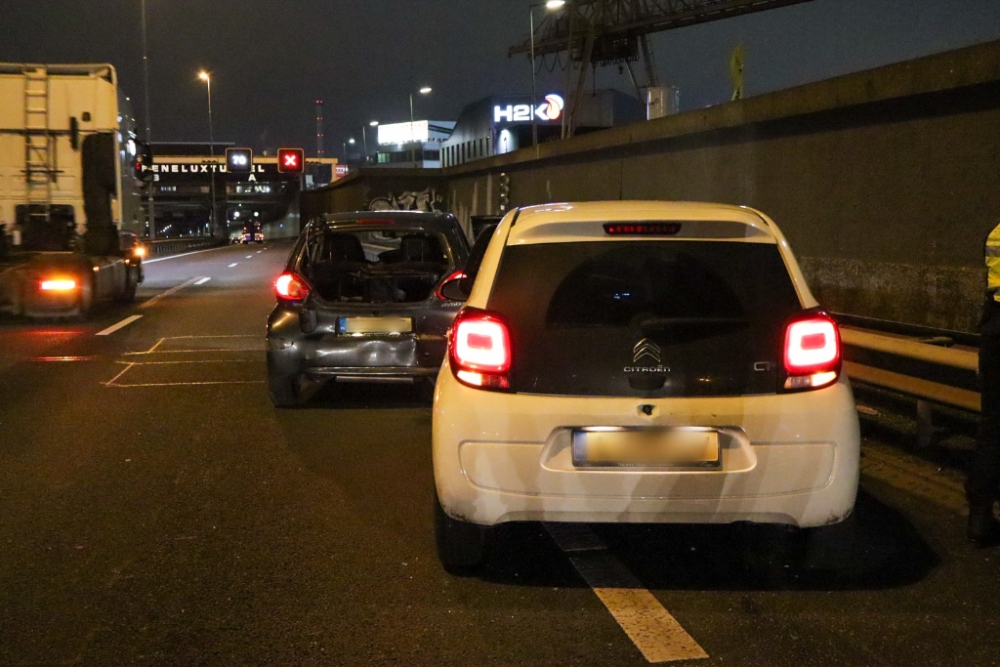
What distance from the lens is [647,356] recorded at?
4.31 meters

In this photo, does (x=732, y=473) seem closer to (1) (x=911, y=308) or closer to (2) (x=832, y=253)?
(1) (x=911, y=308)

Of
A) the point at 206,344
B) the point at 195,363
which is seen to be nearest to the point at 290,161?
the point at 206,344

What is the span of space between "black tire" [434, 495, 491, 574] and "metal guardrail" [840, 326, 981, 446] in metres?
3.29

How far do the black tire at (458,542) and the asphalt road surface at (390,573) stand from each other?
0.27 ft

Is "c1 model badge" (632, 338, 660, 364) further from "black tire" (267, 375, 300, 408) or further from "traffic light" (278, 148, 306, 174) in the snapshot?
"traffic light" (278, 148, 306, 174)

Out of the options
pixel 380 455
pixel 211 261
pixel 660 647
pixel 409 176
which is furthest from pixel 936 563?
pixel 409 176

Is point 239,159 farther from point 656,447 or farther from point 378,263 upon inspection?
point 656,447

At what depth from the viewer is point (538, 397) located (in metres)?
4.32

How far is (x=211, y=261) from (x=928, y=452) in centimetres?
3478

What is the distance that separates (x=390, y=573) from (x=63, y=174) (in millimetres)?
14675

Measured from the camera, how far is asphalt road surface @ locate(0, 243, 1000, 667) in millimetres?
3984

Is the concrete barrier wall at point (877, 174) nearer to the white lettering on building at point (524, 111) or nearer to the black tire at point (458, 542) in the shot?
the black tire at point (458, 542)

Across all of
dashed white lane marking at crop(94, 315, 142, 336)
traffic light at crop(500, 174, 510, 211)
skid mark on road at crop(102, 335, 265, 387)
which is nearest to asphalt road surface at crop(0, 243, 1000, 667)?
skid mark on road at crop(102, 335, 265, 387)

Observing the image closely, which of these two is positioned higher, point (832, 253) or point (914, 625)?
point (832, 253)
